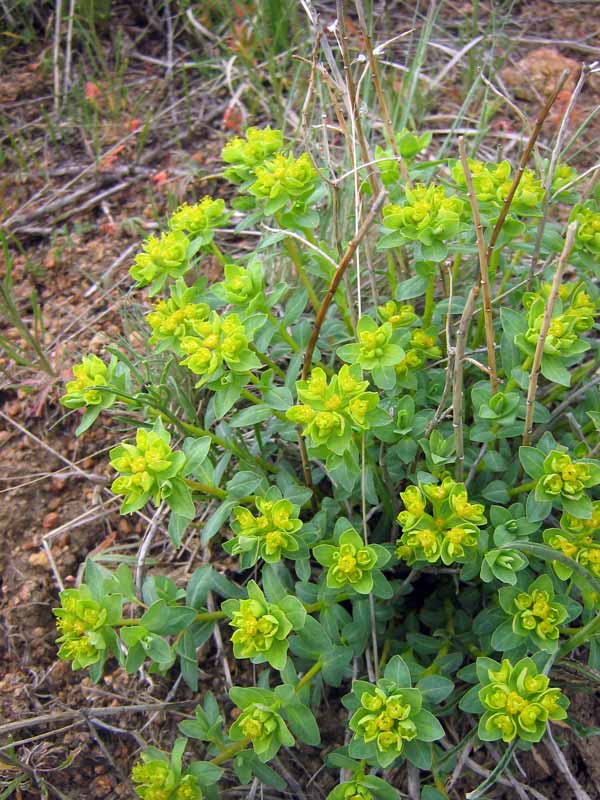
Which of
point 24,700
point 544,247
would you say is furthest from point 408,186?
point 24,700

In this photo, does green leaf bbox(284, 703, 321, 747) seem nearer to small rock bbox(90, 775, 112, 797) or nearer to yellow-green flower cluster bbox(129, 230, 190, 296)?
small rock bbox(90, 775, 112, 797)

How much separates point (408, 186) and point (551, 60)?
232 cm

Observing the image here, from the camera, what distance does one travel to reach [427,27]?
3.26 metres

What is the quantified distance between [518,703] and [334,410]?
0.79 meters

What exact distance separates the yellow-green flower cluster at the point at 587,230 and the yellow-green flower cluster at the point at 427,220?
334 millimetres

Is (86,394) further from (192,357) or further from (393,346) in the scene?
(393,346)

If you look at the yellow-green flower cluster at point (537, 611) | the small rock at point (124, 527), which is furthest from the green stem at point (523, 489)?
the small rock at point (124, 527)

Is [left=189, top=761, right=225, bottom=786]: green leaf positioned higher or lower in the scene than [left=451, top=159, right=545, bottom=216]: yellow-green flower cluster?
lower

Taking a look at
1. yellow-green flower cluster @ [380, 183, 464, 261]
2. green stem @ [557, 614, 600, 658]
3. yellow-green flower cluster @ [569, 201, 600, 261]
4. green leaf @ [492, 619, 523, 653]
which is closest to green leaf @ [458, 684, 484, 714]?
green leaf @ [492, 619, 523, 653]

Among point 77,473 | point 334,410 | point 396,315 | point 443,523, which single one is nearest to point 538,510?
point 443,523

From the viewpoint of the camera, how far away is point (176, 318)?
6.39ft

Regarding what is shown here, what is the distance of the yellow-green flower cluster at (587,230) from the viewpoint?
6.40ft

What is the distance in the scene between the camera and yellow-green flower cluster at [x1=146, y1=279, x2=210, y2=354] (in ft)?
6.37

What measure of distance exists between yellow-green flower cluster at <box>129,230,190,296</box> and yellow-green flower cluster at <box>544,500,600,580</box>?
124 cm
